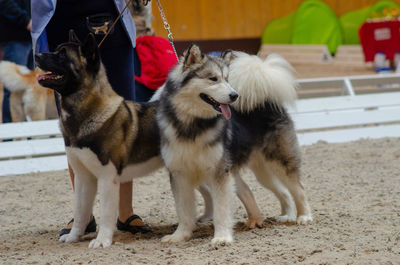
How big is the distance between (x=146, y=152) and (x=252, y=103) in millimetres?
722

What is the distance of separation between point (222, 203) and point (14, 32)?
180 inches

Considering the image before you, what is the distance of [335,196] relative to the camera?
14.5ft

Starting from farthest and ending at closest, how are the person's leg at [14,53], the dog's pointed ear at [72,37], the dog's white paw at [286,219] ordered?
the person's leg at [14,53] < the dog's white paw at [286,219] < the dog's pointed ear at [72,37]

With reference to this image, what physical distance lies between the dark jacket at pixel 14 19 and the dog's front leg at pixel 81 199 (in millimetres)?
3864

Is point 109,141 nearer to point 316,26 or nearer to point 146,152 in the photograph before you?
point 146,152

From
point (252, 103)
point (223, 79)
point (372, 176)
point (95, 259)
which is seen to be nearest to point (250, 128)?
point (252, 103)

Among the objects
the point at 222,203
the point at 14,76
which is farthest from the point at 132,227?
the point at 14,76

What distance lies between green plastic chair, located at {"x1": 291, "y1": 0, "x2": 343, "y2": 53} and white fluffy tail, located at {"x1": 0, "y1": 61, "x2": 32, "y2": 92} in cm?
908

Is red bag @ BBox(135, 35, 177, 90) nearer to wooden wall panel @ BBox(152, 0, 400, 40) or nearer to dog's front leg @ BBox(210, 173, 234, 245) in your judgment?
dog's front leg @ BBox(210, 173, 234, 245)

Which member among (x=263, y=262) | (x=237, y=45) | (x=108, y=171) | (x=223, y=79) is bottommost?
(x=237, y=45)

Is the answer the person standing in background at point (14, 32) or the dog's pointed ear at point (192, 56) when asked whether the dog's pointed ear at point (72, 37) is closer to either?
the dog's pointed ear at point (192, 56)

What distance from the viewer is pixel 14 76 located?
6.40 meters

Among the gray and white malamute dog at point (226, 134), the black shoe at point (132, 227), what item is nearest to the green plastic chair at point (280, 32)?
the gray and white malamute dog at point (226, 134)

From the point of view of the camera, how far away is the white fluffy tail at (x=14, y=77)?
6383mm
